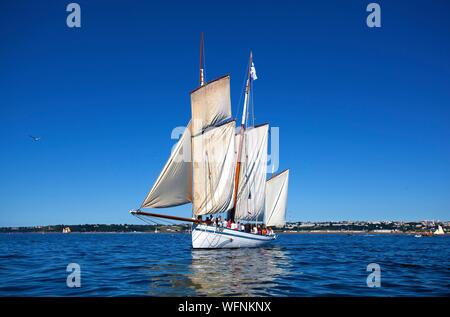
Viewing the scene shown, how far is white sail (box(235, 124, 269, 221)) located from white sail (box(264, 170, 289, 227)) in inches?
205

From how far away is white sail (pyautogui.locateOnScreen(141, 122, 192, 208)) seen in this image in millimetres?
45281

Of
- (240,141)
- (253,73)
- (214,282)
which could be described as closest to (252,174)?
(240,141)

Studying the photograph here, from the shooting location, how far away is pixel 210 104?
188ft

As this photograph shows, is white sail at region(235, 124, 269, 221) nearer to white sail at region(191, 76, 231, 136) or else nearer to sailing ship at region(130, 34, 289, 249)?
sailing ship at region(130, 34, 289, 249)

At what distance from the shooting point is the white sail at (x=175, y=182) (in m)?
45.3

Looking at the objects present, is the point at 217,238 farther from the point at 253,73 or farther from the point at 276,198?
the point at 253,73

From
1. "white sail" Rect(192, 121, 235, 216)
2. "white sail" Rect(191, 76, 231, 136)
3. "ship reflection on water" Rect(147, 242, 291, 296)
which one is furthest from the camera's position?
"white sail" Rect(191, 76, 231, 136)

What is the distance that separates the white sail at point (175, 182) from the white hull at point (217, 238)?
16.2 feet

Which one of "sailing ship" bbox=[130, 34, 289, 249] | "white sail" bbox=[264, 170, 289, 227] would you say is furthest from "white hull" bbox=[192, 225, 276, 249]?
"white sail" bbox=[264, 170, 289, 227]

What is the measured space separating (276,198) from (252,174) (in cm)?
1147

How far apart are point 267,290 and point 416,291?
314 inches
